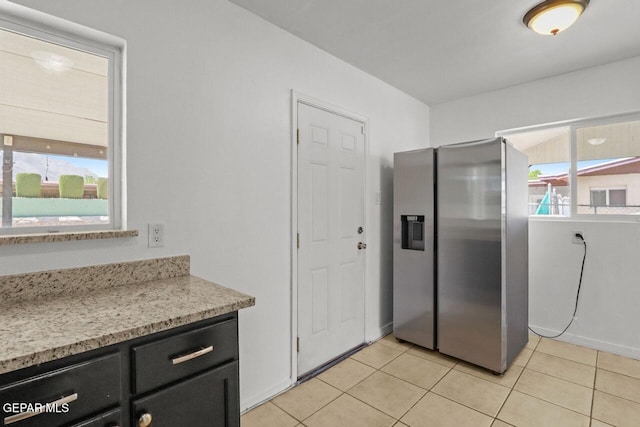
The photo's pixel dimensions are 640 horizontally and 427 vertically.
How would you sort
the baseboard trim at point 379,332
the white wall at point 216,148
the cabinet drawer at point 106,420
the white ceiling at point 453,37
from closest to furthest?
1. the cabinet drawer at point 106,420
2. the white wall at point 216,148
3. the white ceiling at point 453,37
4. the baseboard trim at point 379,332

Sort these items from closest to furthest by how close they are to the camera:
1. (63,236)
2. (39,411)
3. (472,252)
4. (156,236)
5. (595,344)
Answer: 1. (39,411)
2. (63,236)
3. (156,236)
4. (472,252)
5. (595,344)

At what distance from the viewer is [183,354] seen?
3.59 ft

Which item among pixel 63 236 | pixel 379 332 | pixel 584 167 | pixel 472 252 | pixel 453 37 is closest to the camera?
pixel 63 236

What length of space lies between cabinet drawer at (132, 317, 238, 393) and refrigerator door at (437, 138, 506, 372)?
1.94 meters

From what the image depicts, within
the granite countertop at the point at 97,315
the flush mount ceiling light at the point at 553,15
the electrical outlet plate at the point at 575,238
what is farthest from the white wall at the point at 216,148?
the electrical outlet plate at the point at 575,238

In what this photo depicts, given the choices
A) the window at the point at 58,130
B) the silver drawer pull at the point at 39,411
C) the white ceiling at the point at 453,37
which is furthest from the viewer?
the white ceiling at the point at 453,37

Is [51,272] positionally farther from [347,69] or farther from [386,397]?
[347,69]

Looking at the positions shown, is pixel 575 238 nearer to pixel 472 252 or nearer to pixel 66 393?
pixel 472 252

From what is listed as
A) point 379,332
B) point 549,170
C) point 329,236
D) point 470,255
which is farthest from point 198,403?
point 549,170

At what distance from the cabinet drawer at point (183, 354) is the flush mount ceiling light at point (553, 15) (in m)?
2.36

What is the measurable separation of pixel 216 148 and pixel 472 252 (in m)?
1.99

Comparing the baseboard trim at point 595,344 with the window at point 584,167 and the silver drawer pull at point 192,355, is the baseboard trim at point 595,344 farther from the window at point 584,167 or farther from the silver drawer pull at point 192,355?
the silver drawer pull at point 192,355

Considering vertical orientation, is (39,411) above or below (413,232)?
below

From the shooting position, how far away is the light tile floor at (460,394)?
1892 millimetres
